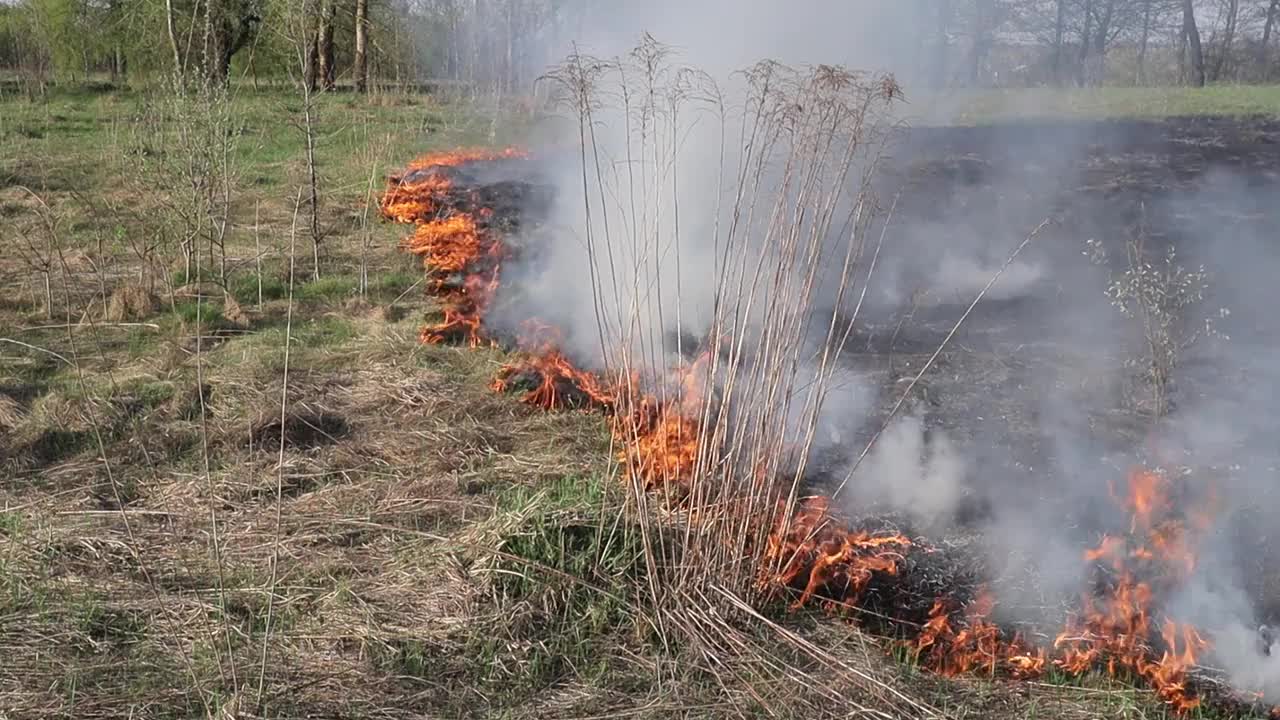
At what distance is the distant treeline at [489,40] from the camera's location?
13.1 m

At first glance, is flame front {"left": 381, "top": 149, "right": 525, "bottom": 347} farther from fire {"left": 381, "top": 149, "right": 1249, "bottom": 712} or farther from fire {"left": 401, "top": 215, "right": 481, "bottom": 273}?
fire {"left": 381, "top": 149, "right": 1249, "bottom": 712}

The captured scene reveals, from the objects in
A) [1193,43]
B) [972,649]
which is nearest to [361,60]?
[972,649]

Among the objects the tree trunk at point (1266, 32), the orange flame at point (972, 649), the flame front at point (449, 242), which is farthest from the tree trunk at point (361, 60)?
the tree trunk at point (1266, 32)

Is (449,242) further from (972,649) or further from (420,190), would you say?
(972,649)

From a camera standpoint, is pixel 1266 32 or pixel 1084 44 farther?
pixel 1266 32

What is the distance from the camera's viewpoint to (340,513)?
4293mm

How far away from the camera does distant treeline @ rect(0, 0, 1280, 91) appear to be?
13.1 metres

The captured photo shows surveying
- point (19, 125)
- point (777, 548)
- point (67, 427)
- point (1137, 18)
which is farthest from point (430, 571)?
point (1137, 18)

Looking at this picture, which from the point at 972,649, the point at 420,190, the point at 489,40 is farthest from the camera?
the point at 489,40

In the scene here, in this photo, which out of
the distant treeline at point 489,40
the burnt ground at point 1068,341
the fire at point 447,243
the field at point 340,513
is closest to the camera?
the field at point 340,513

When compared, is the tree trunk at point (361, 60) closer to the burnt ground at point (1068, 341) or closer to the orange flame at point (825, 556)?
the burnt ground at point (1068, 341)

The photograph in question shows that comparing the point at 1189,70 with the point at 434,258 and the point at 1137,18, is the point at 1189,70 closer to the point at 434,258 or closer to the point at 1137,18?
the point at 1137,18

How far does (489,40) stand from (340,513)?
48.2ft

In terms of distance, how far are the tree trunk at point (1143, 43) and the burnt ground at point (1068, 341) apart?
686 inches
